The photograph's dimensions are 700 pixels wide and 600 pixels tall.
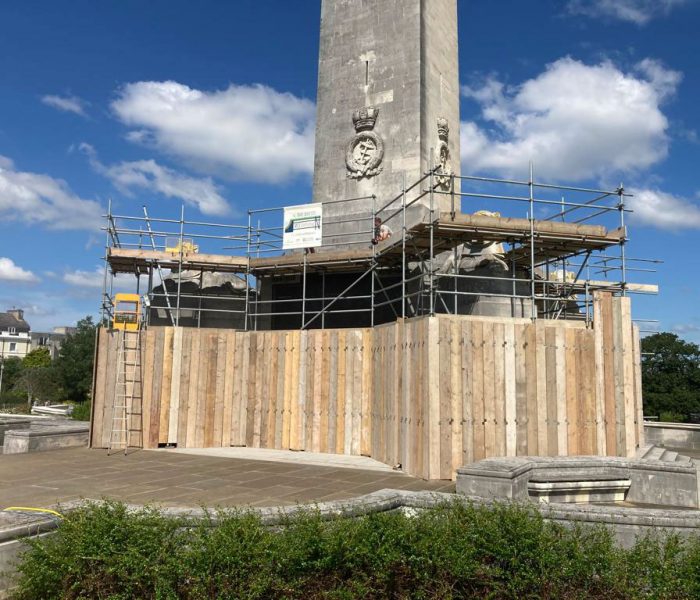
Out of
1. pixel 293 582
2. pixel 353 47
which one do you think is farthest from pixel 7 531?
pixel 353 47

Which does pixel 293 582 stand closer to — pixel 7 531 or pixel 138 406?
pixel 7 531

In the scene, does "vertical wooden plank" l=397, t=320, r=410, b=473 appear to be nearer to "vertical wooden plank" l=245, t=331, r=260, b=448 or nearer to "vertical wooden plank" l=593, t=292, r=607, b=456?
"vertical wooden plank" l=593, t=292, r=607, b=456

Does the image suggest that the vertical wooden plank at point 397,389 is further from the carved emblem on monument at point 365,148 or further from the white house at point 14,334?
the white house at point 14,334

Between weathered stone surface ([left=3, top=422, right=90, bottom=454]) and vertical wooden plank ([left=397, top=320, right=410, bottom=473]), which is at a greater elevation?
vertical wooden plank ([left=397, top=320, right=410, bottom=473])

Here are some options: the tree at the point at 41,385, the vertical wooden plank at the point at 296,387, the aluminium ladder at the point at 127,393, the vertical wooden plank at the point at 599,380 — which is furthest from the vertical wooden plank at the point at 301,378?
the tree at the point at 41,385

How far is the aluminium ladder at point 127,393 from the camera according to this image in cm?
1415

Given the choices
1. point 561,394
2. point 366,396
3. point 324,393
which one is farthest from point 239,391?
point 561,394

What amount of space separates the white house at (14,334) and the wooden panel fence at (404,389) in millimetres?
113270

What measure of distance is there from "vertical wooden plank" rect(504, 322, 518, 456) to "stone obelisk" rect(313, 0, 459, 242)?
6.27m

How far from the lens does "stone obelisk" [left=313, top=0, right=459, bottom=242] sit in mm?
16359

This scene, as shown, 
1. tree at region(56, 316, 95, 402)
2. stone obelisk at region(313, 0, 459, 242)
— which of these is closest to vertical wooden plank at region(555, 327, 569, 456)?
stone obelisk at region(313, 0, 459, 242)

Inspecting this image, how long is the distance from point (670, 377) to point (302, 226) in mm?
40245

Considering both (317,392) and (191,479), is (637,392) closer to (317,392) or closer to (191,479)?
(317,392)

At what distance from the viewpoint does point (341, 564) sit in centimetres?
567
